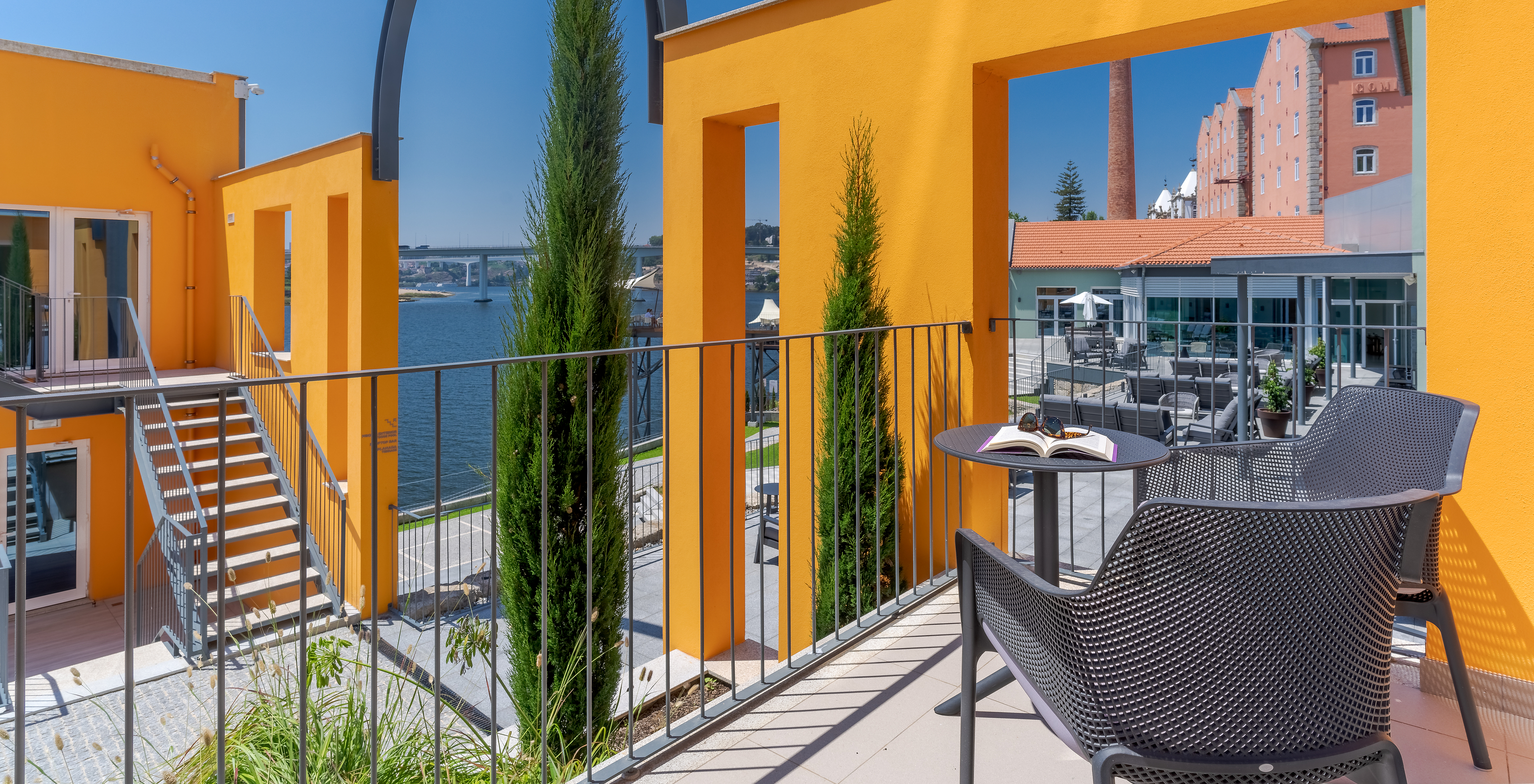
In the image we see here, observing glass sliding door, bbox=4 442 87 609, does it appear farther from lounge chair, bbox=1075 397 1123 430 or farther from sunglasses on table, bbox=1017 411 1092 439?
sunglasses on table, bbox=1017 411 1092 439

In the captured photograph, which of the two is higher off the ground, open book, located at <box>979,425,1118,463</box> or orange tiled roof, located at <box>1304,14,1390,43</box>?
orange tiled roof, located at <box>1304,14,1390,43</box>

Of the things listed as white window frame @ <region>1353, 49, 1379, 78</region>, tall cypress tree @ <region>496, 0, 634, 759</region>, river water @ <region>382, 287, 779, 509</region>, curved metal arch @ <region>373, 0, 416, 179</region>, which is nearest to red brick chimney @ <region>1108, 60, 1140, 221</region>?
white window frame @ <region>1353, 49, 1379, 78</region>

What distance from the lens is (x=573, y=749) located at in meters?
3.45

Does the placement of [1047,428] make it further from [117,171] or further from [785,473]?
[117,171]

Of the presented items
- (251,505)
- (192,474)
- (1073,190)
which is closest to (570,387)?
(251,505)

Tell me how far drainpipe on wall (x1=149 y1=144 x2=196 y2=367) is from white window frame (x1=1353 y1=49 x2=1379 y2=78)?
27491 millimetres

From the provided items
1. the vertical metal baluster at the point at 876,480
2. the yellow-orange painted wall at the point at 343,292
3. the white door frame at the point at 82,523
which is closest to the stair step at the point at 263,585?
the yellow-orange painted wall at the point at 343,292

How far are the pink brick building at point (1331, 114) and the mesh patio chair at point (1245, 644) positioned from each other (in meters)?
22.6

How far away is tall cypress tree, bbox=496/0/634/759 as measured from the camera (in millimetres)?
3432

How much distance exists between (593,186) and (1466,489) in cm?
314

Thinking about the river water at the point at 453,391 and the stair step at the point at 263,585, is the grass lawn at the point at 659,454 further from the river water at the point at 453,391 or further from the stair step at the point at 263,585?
the stair step at the point at 263,585

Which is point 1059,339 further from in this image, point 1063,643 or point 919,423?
point 1063,643

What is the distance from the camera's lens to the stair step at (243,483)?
8.45m

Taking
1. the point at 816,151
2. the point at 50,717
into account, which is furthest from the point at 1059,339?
the point at 50,717
